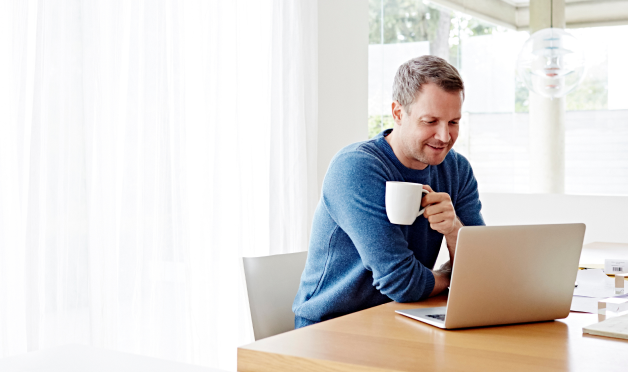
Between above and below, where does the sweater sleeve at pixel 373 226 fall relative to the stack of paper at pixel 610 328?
above

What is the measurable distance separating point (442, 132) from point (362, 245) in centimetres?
37

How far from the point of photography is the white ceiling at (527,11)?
14.1ft

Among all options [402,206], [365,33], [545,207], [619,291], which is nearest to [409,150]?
[402,206]

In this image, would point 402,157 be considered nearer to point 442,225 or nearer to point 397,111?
point 397,111

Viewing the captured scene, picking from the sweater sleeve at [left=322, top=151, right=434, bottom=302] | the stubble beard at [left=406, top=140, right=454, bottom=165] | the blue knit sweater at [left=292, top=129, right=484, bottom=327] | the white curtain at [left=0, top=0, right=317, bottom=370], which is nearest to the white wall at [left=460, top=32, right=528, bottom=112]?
the white curtain at [left=0, top=0, right=317, bottom=370]

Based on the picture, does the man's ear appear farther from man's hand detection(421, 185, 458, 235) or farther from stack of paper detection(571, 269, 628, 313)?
stack of paper detection(571, 269, 628, 313)

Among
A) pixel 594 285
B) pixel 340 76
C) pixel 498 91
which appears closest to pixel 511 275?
pixel 594 285

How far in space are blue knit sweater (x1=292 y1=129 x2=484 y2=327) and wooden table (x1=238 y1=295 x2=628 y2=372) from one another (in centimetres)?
24

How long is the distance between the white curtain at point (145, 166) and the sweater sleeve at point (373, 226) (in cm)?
90

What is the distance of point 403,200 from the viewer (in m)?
1.38

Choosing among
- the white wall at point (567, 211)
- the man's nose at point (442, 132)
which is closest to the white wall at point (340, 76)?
the white wall at point (567, 211)

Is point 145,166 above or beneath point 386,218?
above

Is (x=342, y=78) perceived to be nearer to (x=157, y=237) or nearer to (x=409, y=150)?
(x=157, y=237)

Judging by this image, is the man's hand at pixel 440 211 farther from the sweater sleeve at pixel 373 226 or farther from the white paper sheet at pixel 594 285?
the white paper sheet at pixel 594 285
